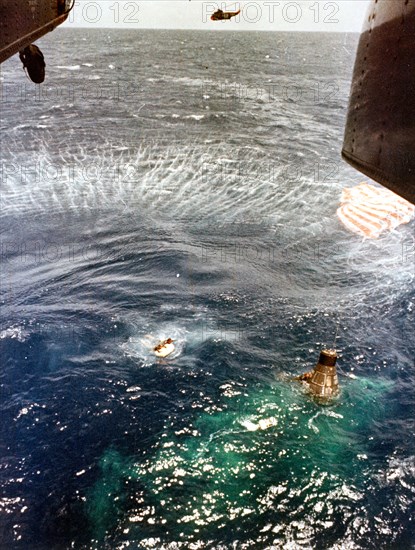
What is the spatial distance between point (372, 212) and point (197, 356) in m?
17.3

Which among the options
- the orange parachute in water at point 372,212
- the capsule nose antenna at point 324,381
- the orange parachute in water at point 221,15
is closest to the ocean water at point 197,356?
the capsule nose antenna at point 324,381

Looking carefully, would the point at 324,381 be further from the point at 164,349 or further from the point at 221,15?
the point at 221,15

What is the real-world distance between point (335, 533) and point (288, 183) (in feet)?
83.2

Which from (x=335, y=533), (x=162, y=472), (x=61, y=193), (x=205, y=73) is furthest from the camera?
(x=205, y=73)

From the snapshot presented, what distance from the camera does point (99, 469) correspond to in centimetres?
1223

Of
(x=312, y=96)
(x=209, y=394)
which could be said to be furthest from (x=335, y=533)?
(x=312, y=96)

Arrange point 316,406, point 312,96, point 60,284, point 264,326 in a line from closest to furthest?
point 316,406, point 264,326, point 60,284, point 312,96

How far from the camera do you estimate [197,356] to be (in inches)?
647

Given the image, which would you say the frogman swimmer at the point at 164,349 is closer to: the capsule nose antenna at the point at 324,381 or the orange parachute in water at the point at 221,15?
the capsule nose antenna at the point at 324,381

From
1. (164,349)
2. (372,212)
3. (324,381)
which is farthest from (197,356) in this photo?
(372,212)

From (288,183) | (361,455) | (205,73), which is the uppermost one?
(205,73)

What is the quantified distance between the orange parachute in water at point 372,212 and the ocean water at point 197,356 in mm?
911

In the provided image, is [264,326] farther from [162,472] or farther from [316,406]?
[162,472]

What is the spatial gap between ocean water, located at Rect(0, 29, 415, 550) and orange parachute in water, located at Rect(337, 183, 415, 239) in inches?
35.9
